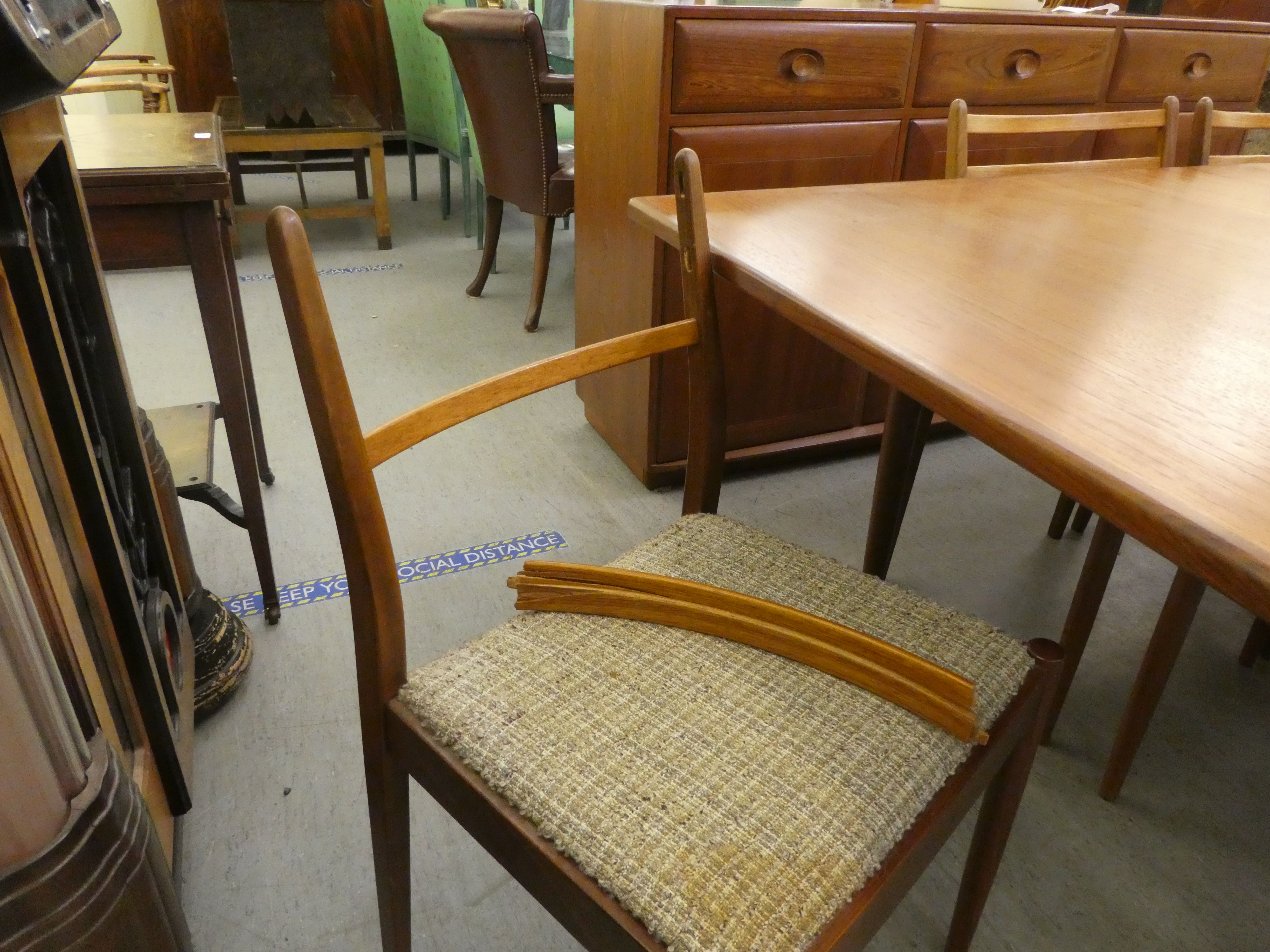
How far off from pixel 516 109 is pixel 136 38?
321 cm

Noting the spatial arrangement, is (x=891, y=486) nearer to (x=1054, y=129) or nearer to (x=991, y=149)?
(x=1054, y=129)

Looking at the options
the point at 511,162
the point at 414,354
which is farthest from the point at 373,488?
the point at 511,162

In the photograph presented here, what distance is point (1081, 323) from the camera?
2.19 feet

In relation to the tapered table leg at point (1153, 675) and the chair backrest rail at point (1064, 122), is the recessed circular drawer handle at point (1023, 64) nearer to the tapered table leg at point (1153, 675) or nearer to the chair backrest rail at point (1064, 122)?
the chair backrest rail at point (1064, 122)

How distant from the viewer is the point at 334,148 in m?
3.27

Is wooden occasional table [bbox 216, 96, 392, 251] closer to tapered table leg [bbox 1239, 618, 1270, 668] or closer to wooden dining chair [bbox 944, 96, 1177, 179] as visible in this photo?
wooden dining chair [bbox 944, 96, 1177, 179]

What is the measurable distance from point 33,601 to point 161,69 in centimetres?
228

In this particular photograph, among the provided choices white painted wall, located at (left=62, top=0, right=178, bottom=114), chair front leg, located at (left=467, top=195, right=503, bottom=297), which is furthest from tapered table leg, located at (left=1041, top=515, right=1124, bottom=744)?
white painted wall, located at (left=62, top=0, right=178, bottom=114)

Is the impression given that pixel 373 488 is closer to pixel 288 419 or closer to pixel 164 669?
pixel 164 669

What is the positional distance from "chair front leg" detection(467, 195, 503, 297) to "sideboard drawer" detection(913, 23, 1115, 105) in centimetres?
154

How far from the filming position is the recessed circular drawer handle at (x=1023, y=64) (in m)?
1.74

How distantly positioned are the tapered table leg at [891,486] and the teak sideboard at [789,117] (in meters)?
0.41

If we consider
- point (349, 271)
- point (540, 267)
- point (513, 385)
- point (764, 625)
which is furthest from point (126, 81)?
point (764, 625)

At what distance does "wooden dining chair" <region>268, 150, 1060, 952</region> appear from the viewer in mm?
567
